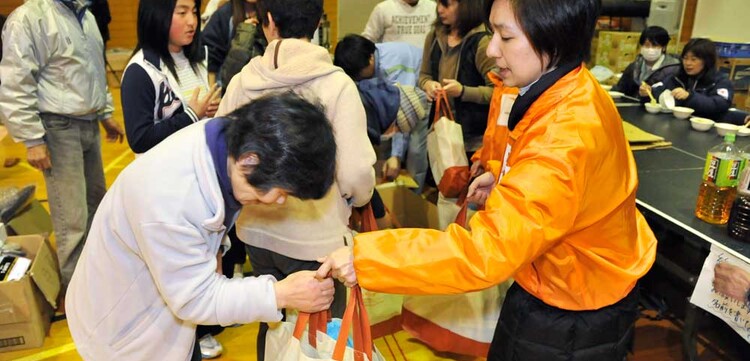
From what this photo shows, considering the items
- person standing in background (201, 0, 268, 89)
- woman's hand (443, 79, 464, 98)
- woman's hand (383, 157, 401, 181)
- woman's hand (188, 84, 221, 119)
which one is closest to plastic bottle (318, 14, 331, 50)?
person standing in background (201, 0, 268, 89)

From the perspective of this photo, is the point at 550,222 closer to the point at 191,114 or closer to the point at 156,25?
the point at 191,114

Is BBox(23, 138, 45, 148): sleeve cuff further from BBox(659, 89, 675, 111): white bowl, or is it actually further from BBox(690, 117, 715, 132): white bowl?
BBox(659, 89, 675, 111): white bowl

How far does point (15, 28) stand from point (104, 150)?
3.09 m

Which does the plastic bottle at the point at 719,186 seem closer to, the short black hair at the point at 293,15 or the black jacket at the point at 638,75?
the short black hair at the point at 293,15

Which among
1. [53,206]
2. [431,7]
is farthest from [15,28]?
[431,7]

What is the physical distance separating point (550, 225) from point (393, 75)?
244 centimetres

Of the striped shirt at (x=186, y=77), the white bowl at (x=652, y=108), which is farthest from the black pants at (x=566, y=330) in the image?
the white bowl at (x=652, y=108)

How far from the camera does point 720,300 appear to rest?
1724mm

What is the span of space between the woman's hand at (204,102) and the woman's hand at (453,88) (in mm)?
991

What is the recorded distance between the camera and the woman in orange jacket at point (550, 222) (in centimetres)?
100

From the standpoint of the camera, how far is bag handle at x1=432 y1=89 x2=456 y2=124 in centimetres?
242

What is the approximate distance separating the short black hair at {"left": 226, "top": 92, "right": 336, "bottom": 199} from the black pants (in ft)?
2.05

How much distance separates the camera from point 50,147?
8.01 ft

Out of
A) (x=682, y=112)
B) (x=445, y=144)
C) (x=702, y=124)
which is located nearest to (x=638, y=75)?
(x=682, y=112)
